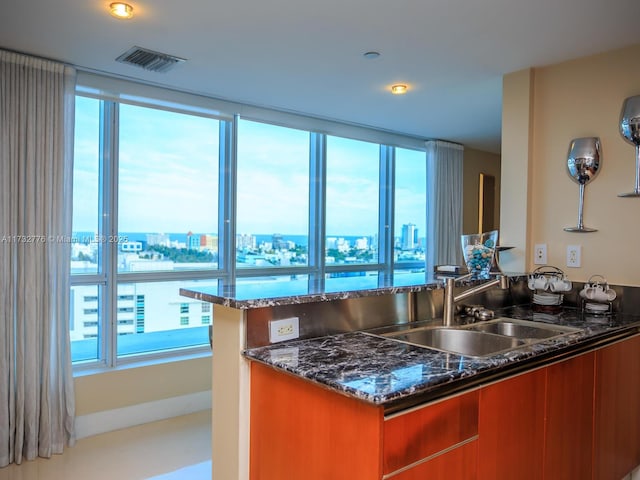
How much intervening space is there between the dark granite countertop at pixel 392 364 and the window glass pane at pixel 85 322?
2176mm

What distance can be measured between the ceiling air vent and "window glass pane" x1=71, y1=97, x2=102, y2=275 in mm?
594

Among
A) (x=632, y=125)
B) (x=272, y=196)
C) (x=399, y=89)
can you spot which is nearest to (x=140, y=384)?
(x=272, y=196)

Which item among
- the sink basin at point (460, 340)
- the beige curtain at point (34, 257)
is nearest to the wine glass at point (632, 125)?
the sink basin at point (460, 340)

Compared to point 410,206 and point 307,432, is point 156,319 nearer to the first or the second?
point 307,432

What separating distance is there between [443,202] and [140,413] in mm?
3849

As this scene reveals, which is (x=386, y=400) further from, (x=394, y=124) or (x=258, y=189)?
(x=394, y=124)

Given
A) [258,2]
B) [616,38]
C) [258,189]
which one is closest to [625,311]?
[616,38]

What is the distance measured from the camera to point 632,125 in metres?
2.54

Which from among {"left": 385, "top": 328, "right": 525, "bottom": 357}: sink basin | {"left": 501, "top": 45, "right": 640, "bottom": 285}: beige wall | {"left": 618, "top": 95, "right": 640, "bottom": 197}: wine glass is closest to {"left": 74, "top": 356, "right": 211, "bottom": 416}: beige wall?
{"left": 385, "top": 328, "right": 525, "bottom": 357}: sink basin

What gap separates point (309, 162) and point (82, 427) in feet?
9.65

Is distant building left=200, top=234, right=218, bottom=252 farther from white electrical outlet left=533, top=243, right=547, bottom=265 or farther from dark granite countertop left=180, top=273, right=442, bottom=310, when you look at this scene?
white electrical outlet left=533, top=243, right=547, bottom=265

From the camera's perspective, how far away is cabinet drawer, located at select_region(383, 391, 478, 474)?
126cm

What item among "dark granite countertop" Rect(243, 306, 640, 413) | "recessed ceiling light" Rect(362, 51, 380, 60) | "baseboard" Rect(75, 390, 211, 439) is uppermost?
"recessed ceiling light" Rect(362, 51, 380, 60)

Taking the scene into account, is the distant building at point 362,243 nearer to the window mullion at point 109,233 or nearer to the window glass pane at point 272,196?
the window glass pane at point 272,196
